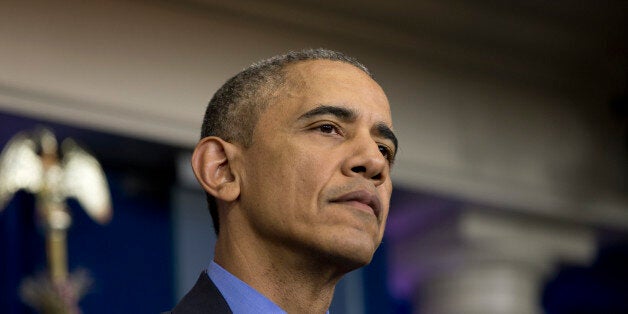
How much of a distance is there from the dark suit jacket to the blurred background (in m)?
2.82

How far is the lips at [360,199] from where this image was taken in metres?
2.08

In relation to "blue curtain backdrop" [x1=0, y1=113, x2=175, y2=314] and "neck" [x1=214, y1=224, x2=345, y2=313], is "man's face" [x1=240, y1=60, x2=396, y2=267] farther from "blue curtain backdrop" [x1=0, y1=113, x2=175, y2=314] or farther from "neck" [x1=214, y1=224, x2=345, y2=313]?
"blue curtain backdrop" [x1=0, y1=113, x2=175, y2=314]

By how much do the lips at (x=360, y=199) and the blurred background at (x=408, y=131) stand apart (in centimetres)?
285

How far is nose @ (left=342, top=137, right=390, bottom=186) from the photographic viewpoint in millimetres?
2105

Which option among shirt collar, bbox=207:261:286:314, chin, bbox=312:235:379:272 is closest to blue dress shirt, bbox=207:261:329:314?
Answer: shirt collar, bbox=207:261:286:314

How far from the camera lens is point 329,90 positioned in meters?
2.25

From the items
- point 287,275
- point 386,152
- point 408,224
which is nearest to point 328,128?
point 386,152

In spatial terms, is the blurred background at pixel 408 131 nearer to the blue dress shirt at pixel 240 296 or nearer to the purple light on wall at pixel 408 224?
the purple light on wall at pixel 408 224

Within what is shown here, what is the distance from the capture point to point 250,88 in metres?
2.33

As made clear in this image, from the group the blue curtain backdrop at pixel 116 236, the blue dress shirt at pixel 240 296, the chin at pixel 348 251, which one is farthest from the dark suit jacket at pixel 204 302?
the blue curtain backdrop at pixel 116 236

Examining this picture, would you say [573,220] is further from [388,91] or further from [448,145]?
[388,91]

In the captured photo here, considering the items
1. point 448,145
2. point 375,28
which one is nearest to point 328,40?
point 375,28

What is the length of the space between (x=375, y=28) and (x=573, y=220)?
1.61 metres

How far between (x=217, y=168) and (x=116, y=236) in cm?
292
